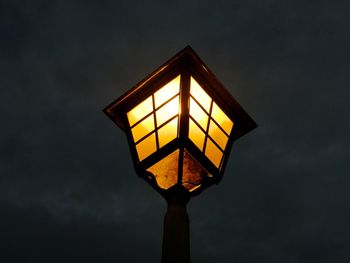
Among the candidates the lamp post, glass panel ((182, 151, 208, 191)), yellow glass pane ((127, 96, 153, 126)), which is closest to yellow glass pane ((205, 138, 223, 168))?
the lamp post

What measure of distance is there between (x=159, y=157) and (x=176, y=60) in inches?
40.2

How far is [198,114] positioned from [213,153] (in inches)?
16.5

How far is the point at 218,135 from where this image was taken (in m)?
4.86

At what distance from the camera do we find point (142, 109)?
4.98 m

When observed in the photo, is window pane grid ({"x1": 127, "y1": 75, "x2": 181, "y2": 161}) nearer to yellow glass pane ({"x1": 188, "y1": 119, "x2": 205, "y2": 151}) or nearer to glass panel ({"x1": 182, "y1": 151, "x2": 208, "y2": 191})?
yellow glass pane ({"x1": 188, "y1": 119, "x2": 205, "y2": 151})

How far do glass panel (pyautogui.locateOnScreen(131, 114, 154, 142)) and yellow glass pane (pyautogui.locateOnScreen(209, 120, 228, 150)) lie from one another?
0.59 metres

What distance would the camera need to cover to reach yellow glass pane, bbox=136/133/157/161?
4.59 m

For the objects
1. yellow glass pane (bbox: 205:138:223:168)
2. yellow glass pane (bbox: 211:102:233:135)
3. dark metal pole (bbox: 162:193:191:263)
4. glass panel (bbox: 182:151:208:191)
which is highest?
yellow glass pane (bbox: 211:102:233:135)

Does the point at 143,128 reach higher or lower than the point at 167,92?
lower

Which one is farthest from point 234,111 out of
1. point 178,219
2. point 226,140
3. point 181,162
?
point 178,219

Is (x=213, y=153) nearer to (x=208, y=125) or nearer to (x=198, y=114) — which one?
(x=208, y=125)

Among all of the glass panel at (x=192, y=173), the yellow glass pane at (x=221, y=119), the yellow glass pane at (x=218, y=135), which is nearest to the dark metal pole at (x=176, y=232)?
the glass panel at (x=192, y=173)

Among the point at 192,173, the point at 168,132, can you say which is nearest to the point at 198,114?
the point at 168,132

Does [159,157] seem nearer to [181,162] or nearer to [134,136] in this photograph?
[181,162]
